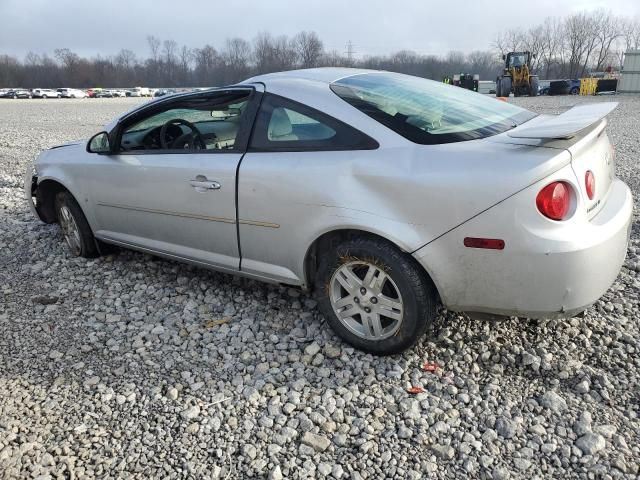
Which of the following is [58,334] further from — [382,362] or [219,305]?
[382,362]

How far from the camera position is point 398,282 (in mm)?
2768

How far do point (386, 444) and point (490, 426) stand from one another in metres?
0.50

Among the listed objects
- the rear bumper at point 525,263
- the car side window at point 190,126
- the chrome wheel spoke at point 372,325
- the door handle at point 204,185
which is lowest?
the chrome wheel spoke at point 372,325

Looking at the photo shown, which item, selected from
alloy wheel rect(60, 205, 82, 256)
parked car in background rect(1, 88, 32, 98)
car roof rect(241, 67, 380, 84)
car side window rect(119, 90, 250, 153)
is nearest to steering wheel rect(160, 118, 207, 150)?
car side window rect(119, 90, 250, 153)

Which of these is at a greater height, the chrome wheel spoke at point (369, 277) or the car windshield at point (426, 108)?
the car windshield at point (426, 108)

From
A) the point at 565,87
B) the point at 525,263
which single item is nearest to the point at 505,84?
the point at 565,87

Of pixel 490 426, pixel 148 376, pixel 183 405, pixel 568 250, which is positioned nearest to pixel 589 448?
pixel 490 426

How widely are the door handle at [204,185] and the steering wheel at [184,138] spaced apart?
393 millimetres

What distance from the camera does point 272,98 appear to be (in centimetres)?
327

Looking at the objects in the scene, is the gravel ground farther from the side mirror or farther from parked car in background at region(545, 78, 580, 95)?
parked car in background at region(545, 78, 580, 95)

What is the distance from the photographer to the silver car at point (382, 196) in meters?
2.47

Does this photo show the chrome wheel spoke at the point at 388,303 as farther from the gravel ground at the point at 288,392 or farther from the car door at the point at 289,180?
the car door at the point at 289,180

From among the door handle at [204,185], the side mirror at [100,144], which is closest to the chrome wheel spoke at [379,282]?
the door handle at [204,185]

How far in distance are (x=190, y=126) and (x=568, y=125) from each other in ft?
8.41
